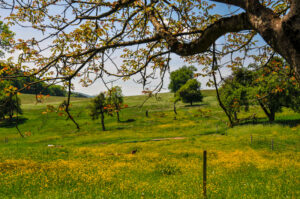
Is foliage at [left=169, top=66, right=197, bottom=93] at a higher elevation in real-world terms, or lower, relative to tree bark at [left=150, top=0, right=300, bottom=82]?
higher

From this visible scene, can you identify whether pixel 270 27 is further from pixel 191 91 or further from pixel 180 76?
pixel 180 76

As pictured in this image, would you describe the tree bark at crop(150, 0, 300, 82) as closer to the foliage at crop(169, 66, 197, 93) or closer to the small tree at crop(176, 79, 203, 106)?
the small tree at crop(176, 79, 203, 106)

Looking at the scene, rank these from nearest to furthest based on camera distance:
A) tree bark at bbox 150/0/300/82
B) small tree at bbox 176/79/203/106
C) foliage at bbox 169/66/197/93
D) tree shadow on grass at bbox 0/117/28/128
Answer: tree bark at bbox 150/0/300/82, tree shadow on grass at bbox 0/117/28/128, small tree at bbox 176/79/203/106, foliage at bbox 169/66/197/93

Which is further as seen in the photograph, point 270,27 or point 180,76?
point 180,76

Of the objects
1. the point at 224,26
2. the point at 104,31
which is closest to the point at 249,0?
the point at 224,26

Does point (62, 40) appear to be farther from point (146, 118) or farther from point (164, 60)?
point (146, 118)

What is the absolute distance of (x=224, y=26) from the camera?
3416 millimetres

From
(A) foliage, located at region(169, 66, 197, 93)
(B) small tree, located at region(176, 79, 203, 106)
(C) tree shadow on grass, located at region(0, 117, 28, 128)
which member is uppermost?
(A) foliage, located at region(169, 66, 197, 93)

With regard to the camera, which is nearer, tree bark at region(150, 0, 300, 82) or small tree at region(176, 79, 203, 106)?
tree bark at region(150, 0, 300, 82)

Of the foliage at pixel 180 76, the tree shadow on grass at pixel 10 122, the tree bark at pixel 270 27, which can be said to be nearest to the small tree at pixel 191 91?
the tree bark at pixel 270 27

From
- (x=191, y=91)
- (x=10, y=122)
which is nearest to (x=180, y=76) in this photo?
(x=191, y=91)

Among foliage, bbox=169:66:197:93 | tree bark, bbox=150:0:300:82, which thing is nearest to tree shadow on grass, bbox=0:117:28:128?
→ tree bark, bbox=150:0:300:82

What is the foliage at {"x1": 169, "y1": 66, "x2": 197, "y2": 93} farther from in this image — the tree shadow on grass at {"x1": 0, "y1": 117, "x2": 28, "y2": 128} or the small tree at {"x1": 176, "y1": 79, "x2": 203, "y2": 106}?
the tree shadow on grass at {"x1": 0, "y1": 117, "x2": 28, "y2": 128}

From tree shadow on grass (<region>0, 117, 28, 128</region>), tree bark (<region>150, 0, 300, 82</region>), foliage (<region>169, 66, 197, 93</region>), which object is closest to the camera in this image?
tree bark (<region>150, 0, 300, 82</region>)
